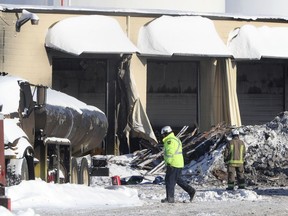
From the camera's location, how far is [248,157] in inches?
1363

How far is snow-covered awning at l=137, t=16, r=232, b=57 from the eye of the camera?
44500 millimetres

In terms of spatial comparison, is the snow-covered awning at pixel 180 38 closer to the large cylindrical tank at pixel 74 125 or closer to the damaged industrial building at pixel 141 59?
the damaged industrial building at pixel 141 59

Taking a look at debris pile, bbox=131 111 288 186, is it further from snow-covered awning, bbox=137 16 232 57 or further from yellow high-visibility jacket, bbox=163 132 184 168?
yellow high-visibility jacket, bbox=163 132 184 168

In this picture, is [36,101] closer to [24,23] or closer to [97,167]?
[97,167]

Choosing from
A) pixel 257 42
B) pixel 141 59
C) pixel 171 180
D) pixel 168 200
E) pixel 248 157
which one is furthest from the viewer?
pixel 257 42

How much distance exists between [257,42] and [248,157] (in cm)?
1292

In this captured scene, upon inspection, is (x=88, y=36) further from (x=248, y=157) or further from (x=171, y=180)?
(x=171, y=180)

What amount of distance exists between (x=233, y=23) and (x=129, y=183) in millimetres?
14517

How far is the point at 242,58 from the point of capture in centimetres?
4644

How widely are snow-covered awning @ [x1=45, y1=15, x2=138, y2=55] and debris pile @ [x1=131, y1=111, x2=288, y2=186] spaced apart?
5.96m

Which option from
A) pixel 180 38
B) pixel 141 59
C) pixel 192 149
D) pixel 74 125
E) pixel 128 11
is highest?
pixel 128 11

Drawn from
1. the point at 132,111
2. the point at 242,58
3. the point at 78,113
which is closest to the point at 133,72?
the point at 132,111

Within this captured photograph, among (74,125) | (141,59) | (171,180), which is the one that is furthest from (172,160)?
(141,59)

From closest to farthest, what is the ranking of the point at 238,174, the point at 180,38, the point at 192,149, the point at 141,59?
the point at 238,174
the point at 192,149
the point at 180,38
the point at 141,59
